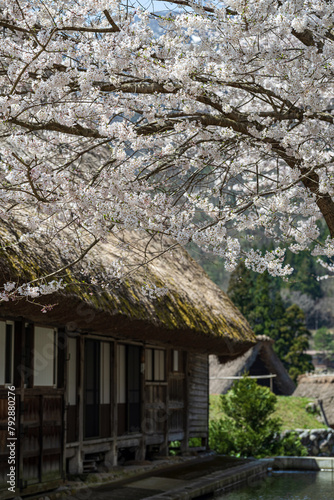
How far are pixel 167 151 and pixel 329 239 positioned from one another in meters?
1.75

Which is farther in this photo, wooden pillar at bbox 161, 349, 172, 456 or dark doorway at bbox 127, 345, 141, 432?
wooden pillar at bbox 161, 349, 172, 456

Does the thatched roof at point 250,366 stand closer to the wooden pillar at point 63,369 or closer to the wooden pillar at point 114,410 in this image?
the wooden pillar at point 114,410

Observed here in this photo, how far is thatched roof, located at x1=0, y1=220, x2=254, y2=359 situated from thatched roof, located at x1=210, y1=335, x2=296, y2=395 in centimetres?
1112

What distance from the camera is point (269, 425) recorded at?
16.4 meters

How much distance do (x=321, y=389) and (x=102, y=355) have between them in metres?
12.4

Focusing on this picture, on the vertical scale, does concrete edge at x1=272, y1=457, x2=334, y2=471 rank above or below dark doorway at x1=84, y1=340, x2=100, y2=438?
below

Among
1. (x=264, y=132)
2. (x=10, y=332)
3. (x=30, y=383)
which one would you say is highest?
(x=264, y=132)

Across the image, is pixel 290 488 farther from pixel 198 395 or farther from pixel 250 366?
pixel 250 366

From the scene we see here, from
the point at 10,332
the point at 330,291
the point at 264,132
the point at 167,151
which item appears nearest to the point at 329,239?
the point at 264,132

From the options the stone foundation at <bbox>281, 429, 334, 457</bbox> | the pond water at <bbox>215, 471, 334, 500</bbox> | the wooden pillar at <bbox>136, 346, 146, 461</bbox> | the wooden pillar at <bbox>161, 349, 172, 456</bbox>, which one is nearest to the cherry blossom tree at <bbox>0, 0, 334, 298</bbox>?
the pond water at <bbox>215, 471, 334, 500</bbox>

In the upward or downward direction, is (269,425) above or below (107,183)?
below

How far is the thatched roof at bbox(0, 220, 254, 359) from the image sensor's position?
7.77 metres

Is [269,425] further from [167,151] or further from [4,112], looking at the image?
[4,112]

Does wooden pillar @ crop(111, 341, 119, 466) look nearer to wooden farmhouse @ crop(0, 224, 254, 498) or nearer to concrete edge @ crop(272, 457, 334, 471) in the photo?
wooden farmhouse @ crop(0, 224, 254, 498)
